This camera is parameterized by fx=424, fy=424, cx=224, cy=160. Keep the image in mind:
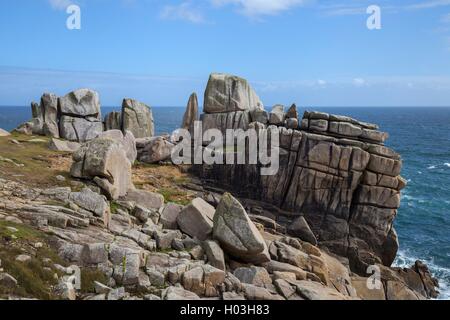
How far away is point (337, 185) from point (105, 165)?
788 inches

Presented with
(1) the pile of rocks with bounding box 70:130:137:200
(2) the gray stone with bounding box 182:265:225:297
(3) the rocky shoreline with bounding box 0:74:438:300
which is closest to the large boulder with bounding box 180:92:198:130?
(3) the rocky shoreline with bounding box 0:74:438:300

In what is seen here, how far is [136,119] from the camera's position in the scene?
52125 mm

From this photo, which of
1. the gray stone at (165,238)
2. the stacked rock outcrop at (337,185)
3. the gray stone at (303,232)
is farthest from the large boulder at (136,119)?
the gray stone at (165,238)

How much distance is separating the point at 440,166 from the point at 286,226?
65001 mm

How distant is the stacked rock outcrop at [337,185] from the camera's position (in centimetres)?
3631

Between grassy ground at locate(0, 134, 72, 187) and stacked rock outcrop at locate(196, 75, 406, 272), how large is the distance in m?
15.8

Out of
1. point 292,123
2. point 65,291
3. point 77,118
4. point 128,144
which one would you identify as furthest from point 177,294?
point 77,118

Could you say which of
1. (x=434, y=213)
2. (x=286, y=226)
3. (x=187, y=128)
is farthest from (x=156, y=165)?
(x=434, y=213)

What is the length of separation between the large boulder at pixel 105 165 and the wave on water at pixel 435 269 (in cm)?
2639

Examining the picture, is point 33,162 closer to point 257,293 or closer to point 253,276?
point 253,276

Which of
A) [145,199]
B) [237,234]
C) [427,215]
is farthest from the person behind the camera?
[427,215]
